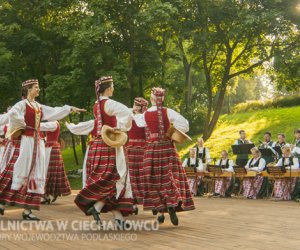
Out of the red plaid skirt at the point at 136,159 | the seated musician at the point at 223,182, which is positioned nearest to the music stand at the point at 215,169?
the seated musician at the point at 223,182

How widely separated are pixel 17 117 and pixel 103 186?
5.48 ft

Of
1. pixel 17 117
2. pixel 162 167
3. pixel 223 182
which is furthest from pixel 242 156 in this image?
pixel 17 117

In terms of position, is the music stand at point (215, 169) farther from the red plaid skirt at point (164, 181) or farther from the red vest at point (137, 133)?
the red plaid skirt at point (164, 181)

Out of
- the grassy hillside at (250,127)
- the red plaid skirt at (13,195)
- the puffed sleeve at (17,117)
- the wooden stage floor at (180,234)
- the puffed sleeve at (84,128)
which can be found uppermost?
the grassy hillside at (250,127)

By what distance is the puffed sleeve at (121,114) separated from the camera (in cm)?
585

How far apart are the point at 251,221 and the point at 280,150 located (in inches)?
199

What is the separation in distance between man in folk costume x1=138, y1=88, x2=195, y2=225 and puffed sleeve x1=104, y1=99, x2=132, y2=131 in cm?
70

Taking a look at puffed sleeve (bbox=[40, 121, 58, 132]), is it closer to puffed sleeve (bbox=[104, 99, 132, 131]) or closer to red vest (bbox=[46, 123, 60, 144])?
red vest (bbox=[46, 123, 60, 144])

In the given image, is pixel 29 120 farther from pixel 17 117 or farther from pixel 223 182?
pixel 223 182

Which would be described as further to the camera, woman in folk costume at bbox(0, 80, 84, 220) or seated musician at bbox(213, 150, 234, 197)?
seated musician at bbox(213, 150, 234, 197)

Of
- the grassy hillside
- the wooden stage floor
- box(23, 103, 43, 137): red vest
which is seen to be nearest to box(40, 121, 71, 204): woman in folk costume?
the wooden stage floor

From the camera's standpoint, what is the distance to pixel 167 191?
20.6ft

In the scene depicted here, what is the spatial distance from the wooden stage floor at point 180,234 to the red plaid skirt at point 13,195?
25 cm

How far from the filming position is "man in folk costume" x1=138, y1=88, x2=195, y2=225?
6273 millimetres
